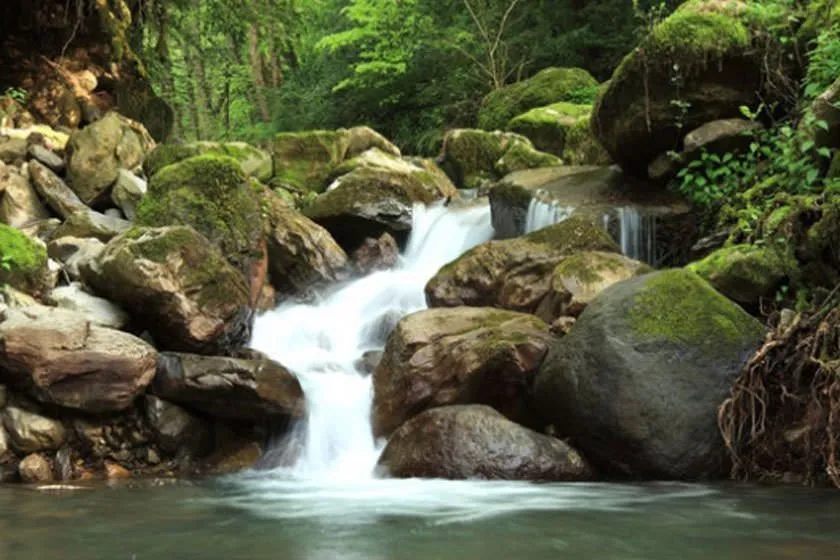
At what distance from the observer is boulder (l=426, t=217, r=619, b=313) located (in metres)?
8.32

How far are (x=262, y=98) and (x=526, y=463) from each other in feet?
73.6

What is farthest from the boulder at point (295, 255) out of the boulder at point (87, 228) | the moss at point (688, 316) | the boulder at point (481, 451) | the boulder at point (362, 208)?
the moss at point (688, 316)

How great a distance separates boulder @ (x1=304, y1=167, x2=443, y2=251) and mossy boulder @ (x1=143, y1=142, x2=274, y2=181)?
1503 millimetres

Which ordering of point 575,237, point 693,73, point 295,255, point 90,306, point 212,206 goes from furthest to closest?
point 295,255 → point 212,206 → point 693,73 → point 575,237 → point 90,306

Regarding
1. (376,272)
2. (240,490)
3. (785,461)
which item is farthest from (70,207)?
(785,461)

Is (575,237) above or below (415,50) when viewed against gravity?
below

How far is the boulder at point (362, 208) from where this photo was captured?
38.0ft

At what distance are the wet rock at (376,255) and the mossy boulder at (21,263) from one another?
4.41 m

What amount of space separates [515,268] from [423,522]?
4.25 m

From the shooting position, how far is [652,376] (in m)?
5.90

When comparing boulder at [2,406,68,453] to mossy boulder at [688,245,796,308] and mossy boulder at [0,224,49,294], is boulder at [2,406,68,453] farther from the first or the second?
mossy boulder at [688,245,796,308]

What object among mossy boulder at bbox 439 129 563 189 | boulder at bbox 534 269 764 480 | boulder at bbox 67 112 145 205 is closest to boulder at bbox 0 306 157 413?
boulder at bbox 534 269 764 480

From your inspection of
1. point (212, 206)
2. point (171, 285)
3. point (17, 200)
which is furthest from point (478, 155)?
point (171, 285)

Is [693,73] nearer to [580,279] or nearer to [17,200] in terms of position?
[580,279]
